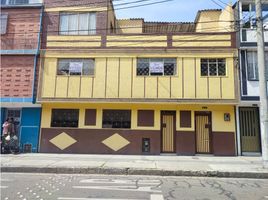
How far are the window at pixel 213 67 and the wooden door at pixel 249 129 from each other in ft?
8.27

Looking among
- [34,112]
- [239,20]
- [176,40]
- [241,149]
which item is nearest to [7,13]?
[34,112]

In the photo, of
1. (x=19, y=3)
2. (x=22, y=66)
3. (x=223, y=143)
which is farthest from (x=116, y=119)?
(x=19, y=3)

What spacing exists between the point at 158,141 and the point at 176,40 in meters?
5.88

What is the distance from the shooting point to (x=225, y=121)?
15.6 m

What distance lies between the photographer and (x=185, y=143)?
15.5 metres

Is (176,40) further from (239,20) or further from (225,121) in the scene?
Answer: (225,121)

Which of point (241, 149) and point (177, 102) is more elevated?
point (177, 102)

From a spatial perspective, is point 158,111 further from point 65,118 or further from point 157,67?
point 65,118

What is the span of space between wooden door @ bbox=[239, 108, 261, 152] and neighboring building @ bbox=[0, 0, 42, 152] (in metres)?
11.8

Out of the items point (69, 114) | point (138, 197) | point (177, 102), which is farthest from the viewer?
point (69, 114)

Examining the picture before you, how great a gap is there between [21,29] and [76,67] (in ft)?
13.6

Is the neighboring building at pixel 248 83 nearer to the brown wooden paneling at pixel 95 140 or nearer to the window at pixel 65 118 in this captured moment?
the brown wooden paneling at pixel 95 140

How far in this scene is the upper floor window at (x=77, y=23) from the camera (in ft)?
55.1

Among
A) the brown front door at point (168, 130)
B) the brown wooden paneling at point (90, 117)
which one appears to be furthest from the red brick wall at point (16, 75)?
the brown front door at point (168, 130)
